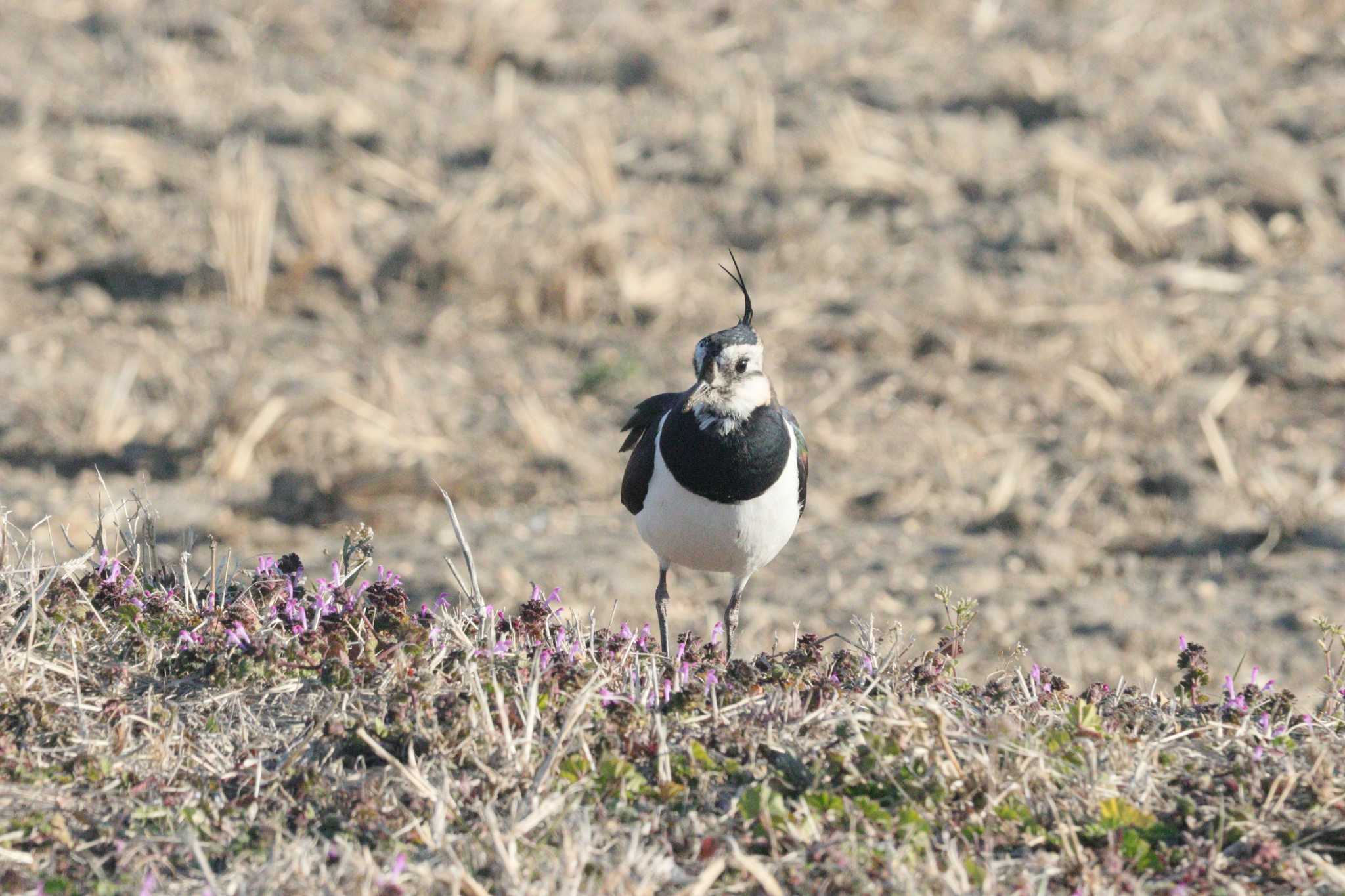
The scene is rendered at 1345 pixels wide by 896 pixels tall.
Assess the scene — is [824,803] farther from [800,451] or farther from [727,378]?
[800,451]

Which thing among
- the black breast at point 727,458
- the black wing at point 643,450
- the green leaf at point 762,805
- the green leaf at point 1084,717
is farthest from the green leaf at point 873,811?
the black wing at point 643,450

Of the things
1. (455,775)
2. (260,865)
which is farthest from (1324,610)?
(260,865)

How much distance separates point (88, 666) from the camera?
3.41 m

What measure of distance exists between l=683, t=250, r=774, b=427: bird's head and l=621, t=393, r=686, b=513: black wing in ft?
0.59

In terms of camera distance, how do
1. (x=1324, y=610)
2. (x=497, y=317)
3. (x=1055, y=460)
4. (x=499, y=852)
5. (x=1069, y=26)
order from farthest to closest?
(x=1069, y=26)
(x=497, y=317)
(x=1055, y=460)
(x=1324, y=610)
(x=499, y=852)

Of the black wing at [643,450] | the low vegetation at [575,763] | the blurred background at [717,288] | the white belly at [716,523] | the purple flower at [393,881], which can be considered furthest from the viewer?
the blurred background at [717,288]

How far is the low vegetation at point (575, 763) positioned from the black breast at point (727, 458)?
82cm

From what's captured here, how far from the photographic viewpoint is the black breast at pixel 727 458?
4.41m

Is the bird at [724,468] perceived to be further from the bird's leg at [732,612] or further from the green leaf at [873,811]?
the green leaf at [873,811]

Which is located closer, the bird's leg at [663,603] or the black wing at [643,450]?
the black wing at [643,450]

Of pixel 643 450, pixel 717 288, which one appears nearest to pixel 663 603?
pixel 643 450

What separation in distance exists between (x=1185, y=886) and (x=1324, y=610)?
375 cm

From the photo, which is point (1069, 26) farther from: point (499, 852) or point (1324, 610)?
point (499, 852)

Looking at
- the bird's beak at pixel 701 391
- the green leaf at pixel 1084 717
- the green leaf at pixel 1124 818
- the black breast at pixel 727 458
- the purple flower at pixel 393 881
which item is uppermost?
the bird's beak at pixel 701 391
